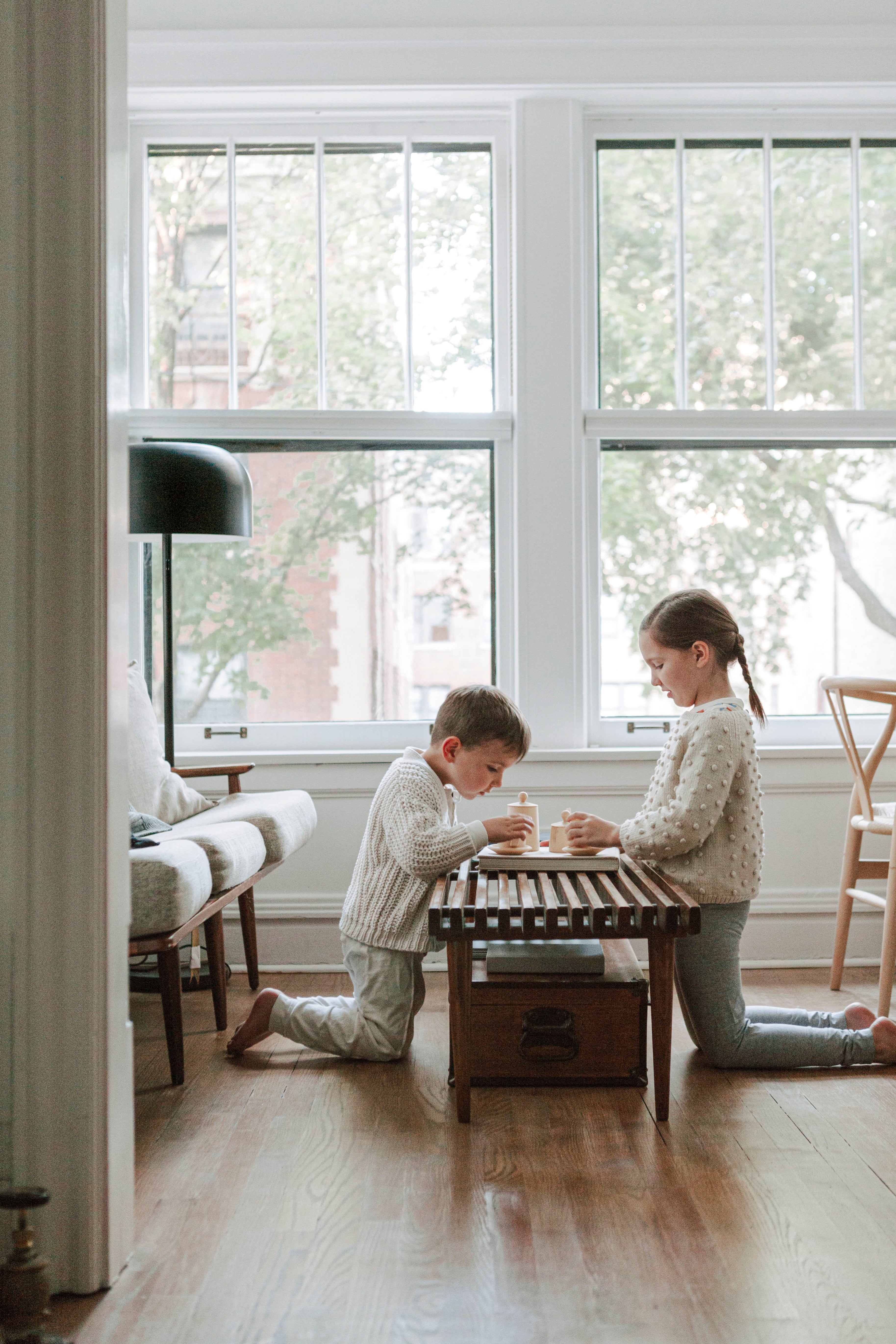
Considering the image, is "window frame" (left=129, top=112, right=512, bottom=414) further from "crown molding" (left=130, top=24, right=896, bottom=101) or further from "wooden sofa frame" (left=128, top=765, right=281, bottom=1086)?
"wooden sofa frame" (left=128, top=765, right=281, bottom=1086)

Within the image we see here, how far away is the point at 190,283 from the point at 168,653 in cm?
130

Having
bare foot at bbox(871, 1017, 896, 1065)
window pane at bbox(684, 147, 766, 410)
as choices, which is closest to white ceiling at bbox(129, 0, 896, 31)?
window pane at bbox(684, 147, 766, 410)

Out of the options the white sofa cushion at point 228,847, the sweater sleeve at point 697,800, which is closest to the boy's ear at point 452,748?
the sweater sleeve at point 697,800

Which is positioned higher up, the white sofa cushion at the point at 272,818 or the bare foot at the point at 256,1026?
the white sofa cushion at the point at 272,818

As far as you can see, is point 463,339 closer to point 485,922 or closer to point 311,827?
point 311,827

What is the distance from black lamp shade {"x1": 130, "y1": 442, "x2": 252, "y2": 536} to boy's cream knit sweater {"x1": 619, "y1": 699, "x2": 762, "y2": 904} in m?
1.48

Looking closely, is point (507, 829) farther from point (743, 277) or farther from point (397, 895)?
point (743, 277)

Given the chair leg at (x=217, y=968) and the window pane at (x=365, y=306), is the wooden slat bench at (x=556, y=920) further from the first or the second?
the window pane at (x=365, y=306)

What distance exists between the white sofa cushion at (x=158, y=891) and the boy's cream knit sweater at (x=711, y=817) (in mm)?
914

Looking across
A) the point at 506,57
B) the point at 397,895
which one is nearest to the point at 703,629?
the point at 397,895

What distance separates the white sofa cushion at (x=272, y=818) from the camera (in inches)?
108

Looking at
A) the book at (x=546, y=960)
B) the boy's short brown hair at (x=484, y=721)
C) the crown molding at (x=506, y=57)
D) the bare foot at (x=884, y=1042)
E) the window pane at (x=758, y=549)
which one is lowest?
the bare foot at (x=884, y=1042)

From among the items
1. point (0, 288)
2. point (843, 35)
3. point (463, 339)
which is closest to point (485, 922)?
point (0, 288)

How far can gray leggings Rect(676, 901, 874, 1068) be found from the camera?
2271 millimetres
